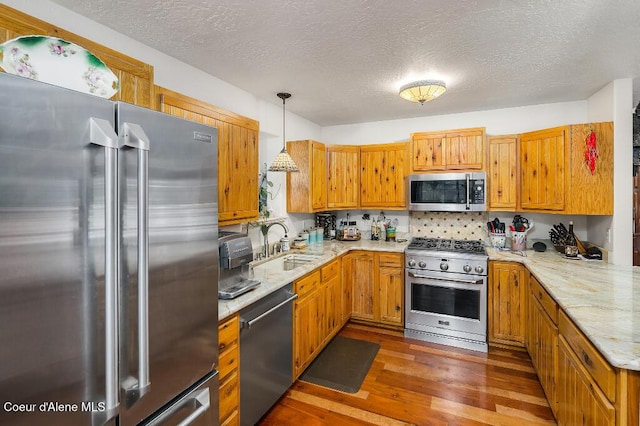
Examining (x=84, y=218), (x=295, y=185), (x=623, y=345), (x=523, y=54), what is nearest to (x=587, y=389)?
(x=623, y=345)

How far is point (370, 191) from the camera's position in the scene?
4.00m

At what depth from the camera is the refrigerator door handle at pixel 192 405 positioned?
1.26 m

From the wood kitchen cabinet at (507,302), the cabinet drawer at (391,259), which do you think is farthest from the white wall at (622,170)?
the cabinet drawer at (391,259)

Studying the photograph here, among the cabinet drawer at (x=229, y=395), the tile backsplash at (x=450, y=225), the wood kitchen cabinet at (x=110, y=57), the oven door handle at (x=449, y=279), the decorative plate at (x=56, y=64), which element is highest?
the wood kitchen cabinet at (x=110, y=57)

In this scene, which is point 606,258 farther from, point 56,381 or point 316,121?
point 56,381

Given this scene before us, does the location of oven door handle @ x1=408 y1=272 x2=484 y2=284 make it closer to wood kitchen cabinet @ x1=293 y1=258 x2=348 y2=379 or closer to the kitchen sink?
wood kitchen cabinet @ x1=293 y1=258 x2=348 y2=379

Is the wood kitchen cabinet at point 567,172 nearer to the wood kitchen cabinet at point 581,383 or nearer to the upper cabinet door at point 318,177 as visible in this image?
the wood kitchen cabinet at point 581,383

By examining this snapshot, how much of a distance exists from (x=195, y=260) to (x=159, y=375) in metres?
0.47

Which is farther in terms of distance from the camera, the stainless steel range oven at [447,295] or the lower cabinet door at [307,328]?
the stainless steel range oven at [447,295]

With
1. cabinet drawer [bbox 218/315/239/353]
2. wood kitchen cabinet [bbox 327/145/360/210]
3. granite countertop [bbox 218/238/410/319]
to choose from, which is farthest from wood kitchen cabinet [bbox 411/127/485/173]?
cabinet drawer [bbox 218/315/239/353]

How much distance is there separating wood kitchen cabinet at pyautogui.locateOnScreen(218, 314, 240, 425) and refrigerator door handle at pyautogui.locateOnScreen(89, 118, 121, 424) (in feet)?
2.20

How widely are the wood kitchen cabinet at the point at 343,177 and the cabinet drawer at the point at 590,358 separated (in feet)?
8.28

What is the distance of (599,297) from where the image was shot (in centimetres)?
189

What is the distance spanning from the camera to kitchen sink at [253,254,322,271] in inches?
113
